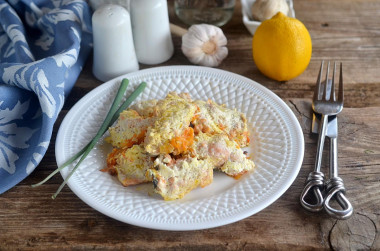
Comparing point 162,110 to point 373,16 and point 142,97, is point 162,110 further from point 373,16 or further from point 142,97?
point 373,16

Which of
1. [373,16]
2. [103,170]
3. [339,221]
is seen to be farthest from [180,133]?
[373,16]

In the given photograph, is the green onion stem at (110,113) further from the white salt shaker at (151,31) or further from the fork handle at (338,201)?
the fork handle at (338,201)

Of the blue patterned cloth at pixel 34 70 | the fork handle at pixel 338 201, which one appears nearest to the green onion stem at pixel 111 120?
the blue patterned cloth at pixel 34 70

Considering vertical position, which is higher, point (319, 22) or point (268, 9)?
point (268, 9)

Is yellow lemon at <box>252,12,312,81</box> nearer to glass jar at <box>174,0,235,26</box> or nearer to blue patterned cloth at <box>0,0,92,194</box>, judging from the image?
glass jar at <box>174,0,235,26</box>

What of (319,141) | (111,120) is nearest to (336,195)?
(319,141)

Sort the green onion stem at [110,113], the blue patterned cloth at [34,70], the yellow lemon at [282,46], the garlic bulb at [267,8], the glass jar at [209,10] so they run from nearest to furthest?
the green onion stem at [110,113] → the blue patterned cloth at [34,70] → the yellow lemon at [282,46] → the garlic bulb at [267,8] → the glass jar at [209,10]

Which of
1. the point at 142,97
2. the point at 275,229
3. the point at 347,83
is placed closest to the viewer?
the point at 275,229
